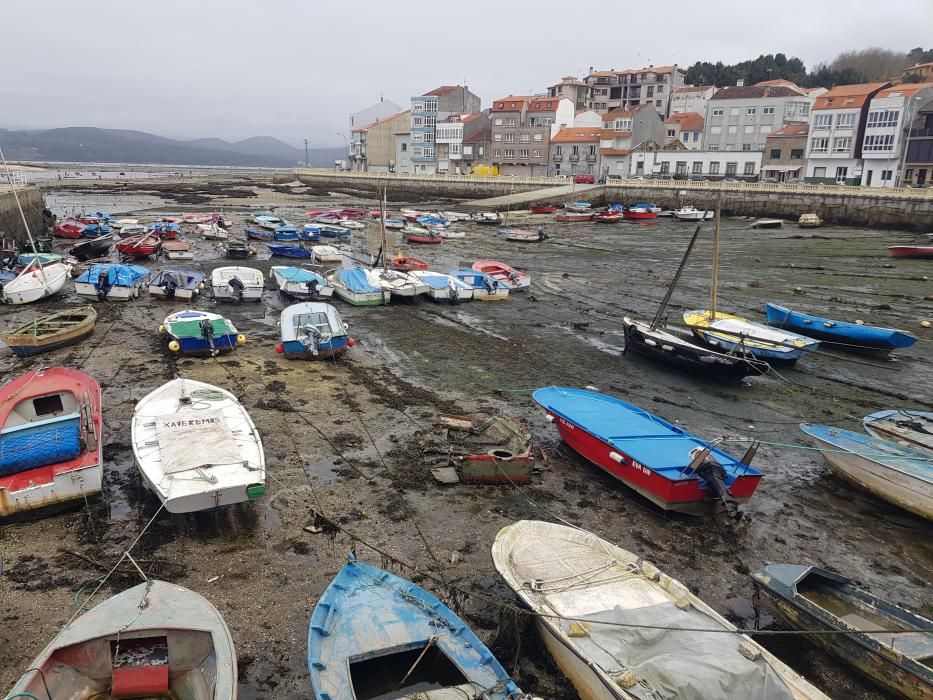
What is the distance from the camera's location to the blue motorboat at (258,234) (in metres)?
45.3

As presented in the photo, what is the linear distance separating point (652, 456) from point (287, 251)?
110 ft

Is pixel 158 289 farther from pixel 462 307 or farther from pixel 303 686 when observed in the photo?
pixel 303 686

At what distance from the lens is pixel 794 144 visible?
7338cm

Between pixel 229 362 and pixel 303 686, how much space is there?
13586 millimetres

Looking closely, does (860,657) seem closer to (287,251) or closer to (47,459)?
(47,459)

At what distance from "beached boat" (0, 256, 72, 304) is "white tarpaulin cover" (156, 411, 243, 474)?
1892cm

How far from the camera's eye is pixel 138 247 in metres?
37.2

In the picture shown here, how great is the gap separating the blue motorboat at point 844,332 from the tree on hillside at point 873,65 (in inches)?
4381

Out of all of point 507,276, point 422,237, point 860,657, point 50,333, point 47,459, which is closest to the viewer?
point 860,657

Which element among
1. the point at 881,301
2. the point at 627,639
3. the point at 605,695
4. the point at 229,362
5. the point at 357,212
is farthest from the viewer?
the point at 357,212

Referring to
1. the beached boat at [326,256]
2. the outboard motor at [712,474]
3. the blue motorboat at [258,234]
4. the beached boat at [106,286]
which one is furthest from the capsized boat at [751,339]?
the blue motorboat at [258,234]

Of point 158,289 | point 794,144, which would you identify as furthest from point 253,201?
point 794,144

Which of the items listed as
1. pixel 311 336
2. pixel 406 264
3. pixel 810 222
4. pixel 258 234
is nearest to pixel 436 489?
pixel 311 336

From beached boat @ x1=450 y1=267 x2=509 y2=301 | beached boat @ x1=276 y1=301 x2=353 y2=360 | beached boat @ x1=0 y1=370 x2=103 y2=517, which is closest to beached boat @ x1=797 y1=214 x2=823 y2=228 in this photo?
beached boat @ x1=450 y1=267 x2=509 y2=301
